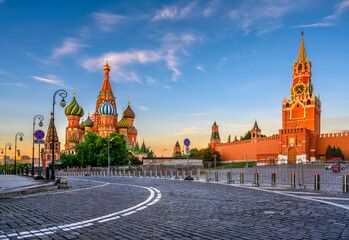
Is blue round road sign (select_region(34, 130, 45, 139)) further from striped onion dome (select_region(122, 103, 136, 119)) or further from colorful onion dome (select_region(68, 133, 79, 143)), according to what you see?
colorful onion dome (select_region(68, 133, 79, 143))

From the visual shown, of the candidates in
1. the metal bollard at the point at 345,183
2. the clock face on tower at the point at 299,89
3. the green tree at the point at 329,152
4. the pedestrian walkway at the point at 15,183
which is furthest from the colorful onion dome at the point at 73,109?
the metal bollard at the point at 345,183

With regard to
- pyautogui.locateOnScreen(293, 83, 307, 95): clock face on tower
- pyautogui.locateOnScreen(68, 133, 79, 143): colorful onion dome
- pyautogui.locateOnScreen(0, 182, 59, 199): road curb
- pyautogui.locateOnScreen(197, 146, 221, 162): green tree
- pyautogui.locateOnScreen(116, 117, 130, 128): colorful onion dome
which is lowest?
pyautogui.locateOnScreen(197, 146, 221, 162): green tree

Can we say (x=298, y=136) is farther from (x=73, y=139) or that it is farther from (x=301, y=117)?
(x=73, y=139)

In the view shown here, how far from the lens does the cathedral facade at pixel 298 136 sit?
78.8 meters

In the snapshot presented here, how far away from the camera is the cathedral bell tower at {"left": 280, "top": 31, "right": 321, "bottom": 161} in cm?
7888

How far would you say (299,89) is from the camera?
92.4 meters

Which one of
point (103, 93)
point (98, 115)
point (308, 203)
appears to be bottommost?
point (308, 203)

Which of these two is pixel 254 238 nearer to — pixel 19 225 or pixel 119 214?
pixel 119 214

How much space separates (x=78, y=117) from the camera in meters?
97.1

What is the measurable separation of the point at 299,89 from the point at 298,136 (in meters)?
19.8

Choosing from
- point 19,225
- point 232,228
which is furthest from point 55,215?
point 232,228

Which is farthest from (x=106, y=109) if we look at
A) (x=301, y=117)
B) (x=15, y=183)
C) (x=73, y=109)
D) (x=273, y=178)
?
(x=273, y=178)

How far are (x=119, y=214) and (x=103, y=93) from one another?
86.7m

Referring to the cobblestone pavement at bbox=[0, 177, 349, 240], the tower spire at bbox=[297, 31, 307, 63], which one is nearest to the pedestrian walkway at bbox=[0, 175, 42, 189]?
the cobblestone pavement at bbox=[0, 177, 349, 240]
